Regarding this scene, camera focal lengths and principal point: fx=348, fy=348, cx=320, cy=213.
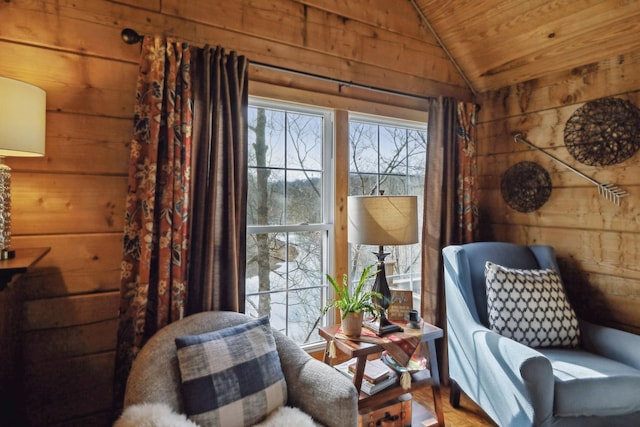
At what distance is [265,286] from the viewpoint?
2.10 metres

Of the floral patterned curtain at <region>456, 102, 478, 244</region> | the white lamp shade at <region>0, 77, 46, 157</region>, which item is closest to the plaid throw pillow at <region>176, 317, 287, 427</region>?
the white lamp shade at <region>0, 77, 46, 157</region>

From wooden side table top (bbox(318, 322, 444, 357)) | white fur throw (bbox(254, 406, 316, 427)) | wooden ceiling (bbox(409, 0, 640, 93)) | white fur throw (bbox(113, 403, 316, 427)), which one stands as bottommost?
white fur throw (bbox(254, 406, 316, 427))

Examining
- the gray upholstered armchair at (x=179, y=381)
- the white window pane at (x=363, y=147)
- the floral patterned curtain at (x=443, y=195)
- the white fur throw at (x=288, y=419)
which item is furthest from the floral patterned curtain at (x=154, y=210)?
the floral patterned curtain at (x=443, y=195)

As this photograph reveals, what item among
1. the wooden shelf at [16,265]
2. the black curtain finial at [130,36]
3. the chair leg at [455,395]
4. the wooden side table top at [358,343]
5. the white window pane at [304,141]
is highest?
the black curtain finial at [130,36]

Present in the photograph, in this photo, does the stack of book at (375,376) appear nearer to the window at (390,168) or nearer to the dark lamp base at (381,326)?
the dark lamp base at (381,326)

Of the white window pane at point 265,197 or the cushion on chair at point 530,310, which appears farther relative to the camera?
the white window pane at point 265,197

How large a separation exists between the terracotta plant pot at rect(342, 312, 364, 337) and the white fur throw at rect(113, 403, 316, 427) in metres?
0.46

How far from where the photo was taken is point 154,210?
5.20 feet

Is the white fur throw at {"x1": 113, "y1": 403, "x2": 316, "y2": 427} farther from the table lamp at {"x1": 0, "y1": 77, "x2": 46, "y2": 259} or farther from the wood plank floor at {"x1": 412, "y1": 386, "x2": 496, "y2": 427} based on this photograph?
the wood plank floor at {"x1": 412, "y1": 386, "x2": 496, "y2": 427}

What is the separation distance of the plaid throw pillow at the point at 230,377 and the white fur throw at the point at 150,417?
0.36ft

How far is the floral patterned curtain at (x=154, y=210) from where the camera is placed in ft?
5.09

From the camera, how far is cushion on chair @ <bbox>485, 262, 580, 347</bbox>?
1.85m

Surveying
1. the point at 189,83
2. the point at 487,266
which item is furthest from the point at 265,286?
the point at 487,266

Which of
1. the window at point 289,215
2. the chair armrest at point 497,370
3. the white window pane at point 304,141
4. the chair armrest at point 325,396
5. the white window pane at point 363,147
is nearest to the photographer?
the chair armrest at point 325,396
